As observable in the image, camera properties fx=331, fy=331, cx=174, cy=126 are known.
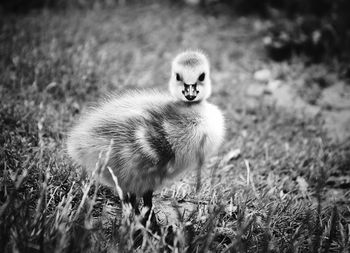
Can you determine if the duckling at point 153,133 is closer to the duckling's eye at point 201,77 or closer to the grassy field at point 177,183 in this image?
the duckling's eye at point 201,77

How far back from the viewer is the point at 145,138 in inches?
86.5

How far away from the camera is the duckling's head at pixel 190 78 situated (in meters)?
2.37

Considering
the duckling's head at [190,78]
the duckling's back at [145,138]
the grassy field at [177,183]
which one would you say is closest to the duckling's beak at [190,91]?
the duckling's head at [190,78]

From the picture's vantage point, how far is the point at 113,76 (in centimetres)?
461

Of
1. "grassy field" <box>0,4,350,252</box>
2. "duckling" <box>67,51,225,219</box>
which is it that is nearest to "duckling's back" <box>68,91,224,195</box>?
"duckling" <box>67,51,225,219</box>

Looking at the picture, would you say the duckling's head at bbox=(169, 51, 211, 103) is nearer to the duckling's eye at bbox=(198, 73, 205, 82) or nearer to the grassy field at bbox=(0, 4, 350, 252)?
the duckling's eye at bbox=(198, 73, 205, 82)

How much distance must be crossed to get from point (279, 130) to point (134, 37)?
125 inches

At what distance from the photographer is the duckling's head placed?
2.37 metres

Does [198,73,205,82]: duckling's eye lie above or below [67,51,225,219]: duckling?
above

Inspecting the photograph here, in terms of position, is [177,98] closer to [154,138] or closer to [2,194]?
[154,138]

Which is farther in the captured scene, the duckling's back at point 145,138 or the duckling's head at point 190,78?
the duckling's head at point 190,78

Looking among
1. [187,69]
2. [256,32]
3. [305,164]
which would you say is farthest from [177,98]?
[256,32]

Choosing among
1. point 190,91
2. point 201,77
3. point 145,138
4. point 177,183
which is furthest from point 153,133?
point 177,183

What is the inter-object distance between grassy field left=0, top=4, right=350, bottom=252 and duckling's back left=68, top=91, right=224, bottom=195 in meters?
0.24
